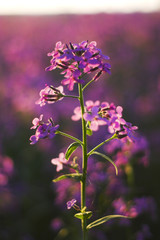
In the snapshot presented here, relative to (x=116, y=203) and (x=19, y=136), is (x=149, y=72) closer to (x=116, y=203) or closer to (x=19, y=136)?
(x=19, y=136)

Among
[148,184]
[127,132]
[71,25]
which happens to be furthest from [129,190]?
[71,25]

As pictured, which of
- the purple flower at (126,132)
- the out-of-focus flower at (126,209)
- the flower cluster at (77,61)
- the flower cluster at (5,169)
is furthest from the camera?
the flower cluster at (5,169)

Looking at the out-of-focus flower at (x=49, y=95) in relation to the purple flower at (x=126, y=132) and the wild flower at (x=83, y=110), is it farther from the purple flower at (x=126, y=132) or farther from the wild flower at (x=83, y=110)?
the purple flower at (x=126, y=132)

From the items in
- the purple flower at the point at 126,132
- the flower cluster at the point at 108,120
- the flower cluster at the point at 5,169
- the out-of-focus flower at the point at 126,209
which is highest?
the flower cluster at the point at 108,120

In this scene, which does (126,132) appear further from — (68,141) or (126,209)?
(68,141)

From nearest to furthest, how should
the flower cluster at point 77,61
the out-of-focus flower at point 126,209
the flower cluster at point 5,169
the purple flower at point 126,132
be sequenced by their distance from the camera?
the flower cluster at point 77,61, the purple flower at point 126,132, the out-of-focus flower at point 126,209, the flower cluster at point 5,169

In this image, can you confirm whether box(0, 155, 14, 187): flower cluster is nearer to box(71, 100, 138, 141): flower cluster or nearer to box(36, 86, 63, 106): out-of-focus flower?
box(36, 86, 63, 106): out-of-focus flower

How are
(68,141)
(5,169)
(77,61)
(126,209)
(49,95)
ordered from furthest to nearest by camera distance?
(68,141) → (5,169) → (126,209) → (49,95) → (77,61)

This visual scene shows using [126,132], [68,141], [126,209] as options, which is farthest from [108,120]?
[68,141]

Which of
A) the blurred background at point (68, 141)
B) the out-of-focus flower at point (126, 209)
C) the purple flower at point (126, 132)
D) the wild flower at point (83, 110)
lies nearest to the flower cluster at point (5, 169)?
the blurred background at point (68, 141)
